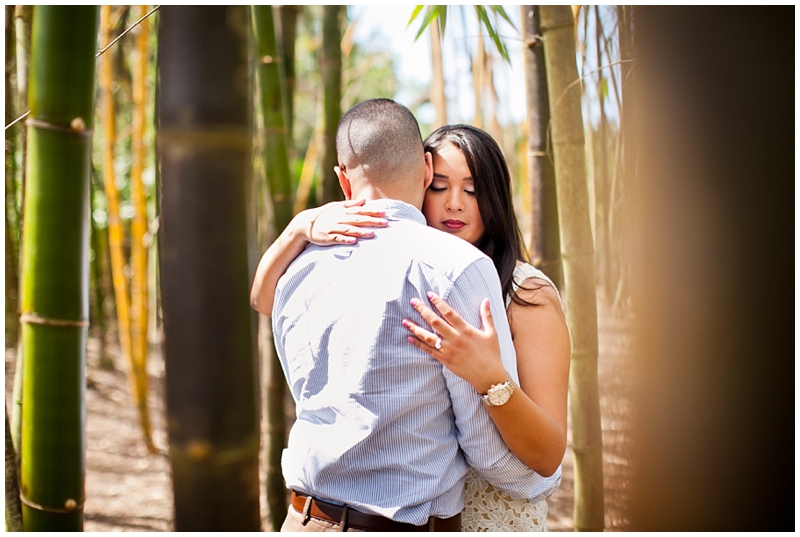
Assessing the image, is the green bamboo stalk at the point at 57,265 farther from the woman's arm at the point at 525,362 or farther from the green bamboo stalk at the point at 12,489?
the woman's arm at the point at 525,362

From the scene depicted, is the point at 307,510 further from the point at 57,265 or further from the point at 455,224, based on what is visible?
the point at 57,265

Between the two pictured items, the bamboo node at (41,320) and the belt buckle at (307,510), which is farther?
the bamboo node at (41,320)

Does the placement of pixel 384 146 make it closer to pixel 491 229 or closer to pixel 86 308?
pixel 491 229

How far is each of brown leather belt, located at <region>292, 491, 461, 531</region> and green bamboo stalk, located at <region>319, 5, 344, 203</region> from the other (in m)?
1.53

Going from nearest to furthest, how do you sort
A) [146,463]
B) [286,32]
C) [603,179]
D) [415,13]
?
[603,179]
[415,13]
[286,32]
[146,463]

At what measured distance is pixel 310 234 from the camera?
1054 mm

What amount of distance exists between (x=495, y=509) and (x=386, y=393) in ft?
1.00

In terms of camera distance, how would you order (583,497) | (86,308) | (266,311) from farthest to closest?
(583,497), (86,308), (266,311)

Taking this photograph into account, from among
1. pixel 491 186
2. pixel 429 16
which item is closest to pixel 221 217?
pixel 491 186

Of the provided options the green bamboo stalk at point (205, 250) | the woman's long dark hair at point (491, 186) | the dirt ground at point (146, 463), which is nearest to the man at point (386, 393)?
the green bamboo stalk at point (205, 250)

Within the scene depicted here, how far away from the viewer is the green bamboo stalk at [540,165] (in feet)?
5.77

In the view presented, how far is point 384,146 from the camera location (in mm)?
1028

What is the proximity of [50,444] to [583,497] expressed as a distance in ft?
4.38

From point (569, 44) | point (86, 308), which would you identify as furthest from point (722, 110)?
point (86, 308)
